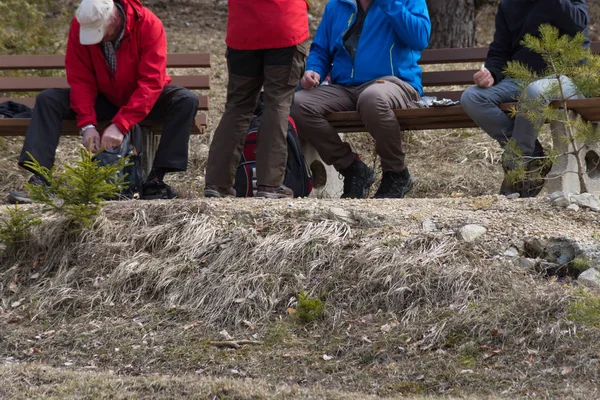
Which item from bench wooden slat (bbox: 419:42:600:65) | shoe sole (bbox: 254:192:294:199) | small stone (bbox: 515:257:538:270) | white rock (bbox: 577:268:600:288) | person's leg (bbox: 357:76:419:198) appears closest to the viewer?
white rock (bbox: 577:268:600:288)

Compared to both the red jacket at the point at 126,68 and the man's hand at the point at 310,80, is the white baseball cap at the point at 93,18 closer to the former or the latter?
the red jacket at the point at 126,68

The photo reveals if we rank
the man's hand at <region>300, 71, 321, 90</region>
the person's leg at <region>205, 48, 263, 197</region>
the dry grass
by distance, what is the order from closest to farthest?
the dry grass, the person's leg at <region>205, 48, 263, 197</region>, the man's hand at <region>300, 71, 321, 90</region>

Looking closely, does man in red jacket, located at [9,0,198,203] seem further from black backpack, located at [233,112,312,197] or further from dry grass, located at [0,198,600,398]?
dry grass, located at [0,198,600,398]

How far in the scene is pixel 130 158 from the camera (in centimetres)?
593

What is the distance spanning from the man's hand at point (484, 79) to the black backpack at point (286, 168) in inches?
45.7

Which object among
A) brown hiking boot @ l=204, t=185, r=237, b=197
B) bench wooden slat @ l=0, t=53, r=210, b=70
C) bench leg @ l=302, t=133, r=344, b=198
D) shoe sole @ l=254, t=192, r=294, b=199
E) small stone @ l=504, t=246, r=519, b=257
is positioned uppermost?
bench wooden slat @ l=0, t=53, r=210, b=70

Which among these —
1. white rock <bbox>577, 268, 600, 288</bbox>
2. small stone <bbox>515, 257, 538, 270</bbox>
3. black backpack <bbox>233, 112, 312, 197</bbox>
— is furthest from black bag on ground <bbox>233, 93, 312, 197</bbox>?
white rock <bbox>577, 268, 600, 288</bbox>

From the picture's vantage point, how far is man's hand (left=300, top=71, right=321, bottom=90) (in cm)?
609

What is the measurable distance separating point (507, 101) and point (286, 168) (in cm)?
140

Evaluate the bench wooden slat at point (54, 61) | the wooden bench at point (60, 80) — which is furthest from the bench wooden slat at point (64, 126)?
the bench wooden slat at point (54, 61)

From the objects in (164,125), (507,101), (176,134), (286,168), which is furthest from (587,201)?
(164,125)

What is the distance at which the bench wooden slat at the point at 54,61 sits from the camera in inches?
278

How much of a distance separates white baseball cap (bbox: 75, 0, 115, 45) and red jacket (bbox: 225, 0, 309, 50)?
2.76ft

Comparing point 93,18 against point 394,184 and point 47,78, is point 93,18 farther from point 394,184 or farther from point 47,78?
point 394,184
